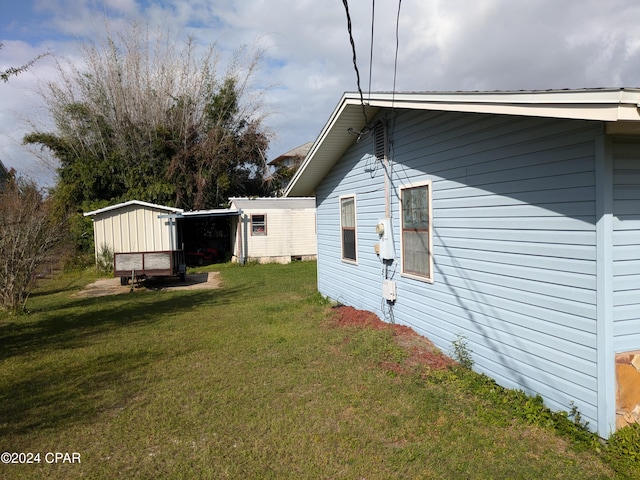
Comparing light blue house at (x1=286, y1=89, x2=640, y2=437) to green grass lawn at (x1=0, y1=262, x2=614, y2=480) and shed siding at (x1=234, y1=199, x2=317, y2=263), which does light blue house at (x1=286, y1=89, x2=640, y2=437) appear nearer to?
green grass lawn at (x1=0, y1=262, x2=614, y2=480)

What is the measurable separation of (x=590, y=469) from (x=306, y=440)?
2.14m

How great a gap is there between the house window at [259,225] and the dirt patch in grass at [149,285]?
348 centimetres

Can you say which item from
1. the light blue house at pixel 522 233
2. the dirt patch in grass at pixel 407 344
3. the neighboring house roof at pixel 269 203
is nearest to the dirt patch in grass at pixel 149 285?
the neighboring house roof at pixel 269 203

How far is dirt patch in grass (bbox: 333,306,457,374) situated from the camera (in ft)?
17.0

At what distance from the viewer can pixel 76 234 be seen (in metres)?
18.8

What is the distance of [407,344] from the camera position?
5848 millimetres

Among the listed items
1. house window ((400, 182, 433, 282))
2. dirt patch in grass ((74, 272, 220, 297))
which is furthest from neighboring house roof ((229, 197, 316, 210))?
house window ((400, 182, 433, 282))

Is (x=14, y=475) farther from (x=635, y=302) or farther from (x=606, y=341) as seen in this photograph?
(x=635, y=302)

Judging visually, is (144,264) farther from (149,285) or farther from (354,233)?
(354,233)

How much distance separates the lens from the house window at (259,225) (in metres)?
18.9

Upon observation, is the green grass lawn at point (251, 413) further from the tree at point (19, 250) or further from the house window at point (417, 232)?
the tree at point (19, 250)

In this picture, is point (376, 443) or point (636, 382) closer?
point (636, 382)

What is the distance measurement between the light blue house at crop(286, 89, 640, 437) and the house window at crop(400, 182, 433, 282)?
27 millimetres

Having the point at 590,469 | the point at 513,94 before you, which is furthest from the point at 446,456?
the point at 513,94
